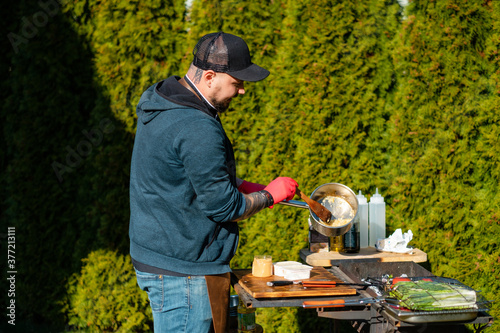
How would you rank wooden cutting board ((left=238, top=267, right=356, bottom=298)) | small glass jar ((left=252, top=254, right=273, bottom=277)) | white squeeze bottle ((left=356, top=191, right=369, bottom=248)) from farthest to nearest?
white squeeze bottle ((left=356, top=191, right=369, bottom=248)) < small glass jar ((left=252, top=254, right=273, bottom=277)) < wooden cutting board ((left=238, top=267, right=356, bottom=298))

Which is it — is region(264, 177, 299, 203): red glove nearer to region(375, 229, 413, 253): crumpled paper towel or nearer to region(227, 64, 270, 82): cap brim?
region(227, 64, 270, 82): cap brim

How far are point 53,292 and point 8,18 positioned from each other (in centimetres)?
266

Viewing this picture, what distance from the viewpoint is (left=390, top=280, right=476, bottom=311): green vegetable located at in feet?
7.89

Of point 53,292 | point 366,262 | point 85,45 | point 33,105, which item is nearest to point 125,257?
point 53,292

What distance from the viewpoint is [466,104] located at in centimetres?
404

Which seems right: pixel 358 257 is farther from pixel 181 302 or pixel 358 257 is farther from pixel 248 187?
pixel 181 302

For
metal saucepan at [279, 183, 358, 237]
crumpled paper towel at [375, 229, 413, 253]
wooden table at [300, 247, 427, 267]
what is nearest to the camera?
metal saucepan at [279, 183, 358, 237]

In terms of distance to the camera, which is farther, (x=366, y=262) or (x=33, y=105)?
(x=33, y=105)

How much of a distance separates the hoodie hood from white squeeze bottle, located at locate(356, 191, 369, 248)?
160cm

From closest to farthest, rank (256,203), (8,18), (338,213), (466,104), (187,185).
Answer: (187,185) → (256,203) → (338,213) → (466,104) → (8,18)

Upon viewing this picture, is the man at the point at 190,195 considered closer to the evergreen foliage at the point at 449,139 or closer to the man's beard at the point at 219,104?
the man's beard at the point at 219,104

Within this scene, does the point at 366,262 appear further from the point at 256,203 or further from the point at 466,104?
the point at 466,104

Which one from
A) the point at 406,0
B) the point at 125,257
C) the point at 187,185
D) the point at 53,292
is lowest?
the point at 53,292

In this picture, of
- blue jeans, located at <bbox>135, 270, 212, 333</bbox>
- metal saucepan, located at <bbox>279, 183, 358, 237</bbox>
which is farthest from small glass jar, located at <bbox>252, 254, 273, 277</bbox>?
blue jeans, located at <bbox>135, 270, 212, 333</bbox>
